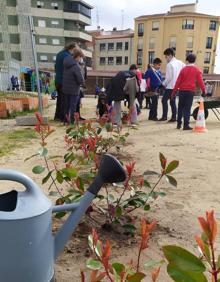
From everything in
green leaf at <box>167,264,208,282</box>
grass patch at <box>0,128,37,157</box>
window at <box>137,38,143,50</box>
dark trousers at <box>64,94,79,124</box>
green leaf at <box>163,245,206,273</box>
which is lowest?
grass patch at <box>0,128,37,157</box>

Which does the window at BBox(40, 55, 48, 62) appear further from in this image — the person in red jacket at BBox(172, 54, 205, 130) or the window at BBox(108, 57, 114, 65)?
the person in red jacket at BBox(172, 54, 205, 130)

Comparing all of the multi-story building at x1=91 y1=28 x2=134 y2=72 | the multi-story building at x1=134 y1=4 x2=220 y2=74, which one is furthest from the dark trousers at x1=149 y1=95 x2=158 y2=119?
the multi-story building at x1=91 y1=28 x2=134 y2=72

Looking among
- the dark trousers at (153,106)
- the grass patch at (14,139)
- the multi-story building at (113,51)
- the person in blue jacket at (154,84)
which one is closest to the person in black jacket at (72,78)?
the grass patch at (14,139)

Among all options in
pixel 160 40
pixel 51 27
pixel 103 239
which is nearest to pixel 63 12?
pixel 51 27

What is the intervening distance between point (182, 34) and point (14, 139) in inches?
2242

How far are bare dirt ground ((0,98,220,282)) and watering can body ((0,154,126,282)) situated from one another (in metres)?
0.54

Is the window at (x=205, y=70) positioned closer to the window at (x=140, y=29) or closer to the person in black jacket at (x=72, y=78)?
the window at (x=140, y=29)

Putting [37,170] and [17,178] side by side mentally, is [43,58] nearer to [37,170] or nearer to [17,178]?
[37,170]

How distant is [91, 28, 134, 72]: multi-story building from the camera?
205 ft

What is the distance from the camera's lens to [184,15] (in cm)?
5662

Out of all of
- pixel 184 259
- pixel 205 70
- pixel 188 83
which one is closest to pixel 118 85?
pixel 188 83

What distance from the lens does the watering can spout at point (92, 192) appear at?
1267 mm

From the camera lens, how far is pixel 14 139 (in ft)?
18.0

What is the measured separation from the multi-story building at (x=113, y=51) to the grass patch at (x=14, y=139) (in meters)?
57.8
